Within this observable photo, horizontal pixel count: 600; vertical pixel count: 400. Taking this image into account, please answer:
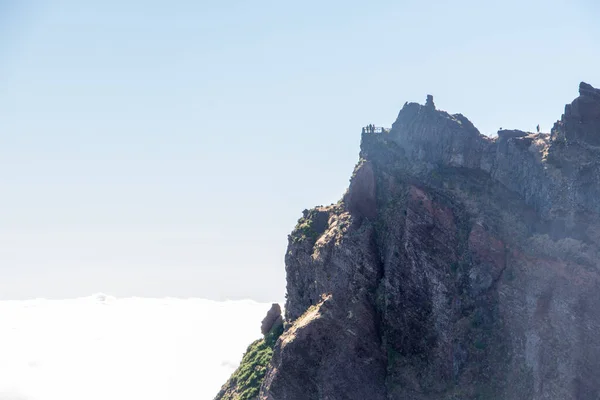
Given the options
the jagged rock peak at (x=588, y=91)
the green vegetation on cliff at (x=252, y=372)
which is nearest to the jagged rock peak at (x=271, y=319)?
the green vegetation on cliff at (x=252, y=372)

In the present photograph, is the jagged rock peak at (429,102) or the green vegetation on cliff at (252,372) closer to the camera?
the green vegetation on cliff at (252,372)

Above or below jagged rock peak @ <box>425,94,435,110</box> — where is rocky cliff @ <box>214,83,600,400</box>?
below

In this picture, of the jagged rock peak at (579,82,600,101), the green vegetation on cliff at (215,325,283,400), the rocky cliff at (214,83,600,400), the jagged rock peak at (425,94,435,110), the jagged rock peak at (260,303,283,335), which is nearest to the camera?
the rocky cliff at (214,83,600,400)

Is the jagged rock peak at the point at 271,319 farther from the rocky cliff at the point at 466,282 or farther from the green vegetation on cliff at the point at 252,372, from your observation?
the rocky cliff at the point at 466,282

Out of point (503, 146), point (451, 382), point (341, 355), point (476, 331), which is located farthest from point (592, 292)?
point (341, 355)

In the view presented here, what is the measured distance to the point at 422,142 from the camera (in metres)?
77.3

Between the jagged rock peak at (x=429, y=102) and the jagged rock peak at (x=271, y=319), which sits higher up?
the jagged rock peak at (x=429, y=102)

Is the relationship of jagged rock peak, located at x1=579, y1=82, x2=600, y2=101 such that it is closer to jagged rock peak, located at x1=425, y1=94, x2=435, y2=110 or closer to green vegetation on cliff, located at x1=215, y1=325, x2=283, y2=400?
jagged rock peak, located at x1=425, y1=94, x2=435, y2=110

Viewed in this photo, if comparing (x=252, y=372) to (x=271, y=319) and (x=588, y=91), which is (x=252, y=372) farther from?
(x=588, y=91)

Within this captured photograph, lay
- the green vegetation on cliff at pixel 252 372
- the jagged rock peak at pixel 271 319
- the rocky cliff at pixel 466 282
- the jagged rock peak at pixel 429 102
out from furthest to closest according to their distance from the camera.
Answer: the jagged rock peak at pixel 271 319, the jagged rock peak at pixel 429 102, the green vegetation on cliff at pixel 252 372, the rocky cliff at pixel 466 282

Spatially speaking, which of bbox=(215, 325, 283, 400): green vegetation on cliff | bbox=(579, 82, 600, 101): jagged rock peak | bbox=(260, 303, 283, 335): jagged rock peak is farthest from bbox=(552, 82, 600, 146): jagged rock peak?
bbox=(260, 303, 283, 335): jagged rock peak

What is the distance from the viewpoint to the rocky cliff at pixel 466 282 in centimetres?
5825

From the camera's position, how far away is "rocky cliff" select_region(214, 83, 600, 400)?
5825cm

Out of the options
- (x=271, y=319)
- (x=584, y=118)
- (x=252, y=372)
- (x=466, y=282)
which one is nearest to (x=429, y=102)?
(x=584, y=118)
